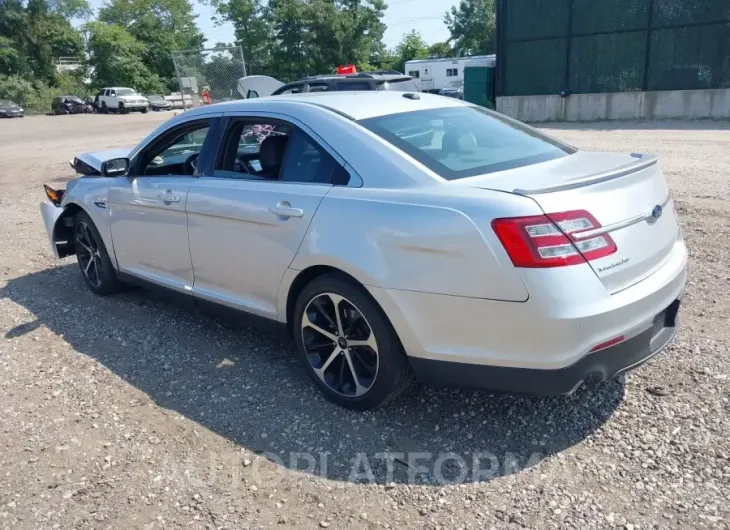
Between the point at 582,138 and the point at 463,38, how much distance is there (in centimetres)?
6371

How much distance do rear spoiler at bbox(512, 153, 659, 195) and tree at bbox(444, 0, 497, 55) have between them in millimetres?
70573

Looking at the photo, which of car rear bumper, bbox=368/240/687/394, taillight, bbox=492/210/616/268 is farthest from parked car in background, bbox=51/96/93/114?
taillight, bbox=492/210/616/268

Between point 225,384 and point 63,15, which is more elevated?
point 63,15

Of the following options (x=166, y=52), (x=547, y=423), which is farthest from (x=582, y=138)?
(x=166, y=52)

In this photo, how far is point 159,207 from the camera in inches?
167

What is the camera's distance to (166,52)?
202ft

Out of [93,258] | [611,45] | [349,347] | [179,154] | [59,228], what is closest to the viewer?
[349,347]

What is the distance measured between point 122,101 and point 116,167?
143 feet

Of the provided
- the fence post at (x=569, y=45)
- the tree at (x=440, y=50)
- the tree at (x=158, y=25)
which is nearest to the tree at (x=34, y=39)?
the tree at (x=158, y=25)

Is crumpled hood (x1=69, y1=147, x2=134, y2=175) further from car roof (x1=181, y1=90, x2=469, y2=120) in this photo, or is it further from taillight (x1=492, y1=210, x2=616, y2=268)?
taillight (x1=492, y1=210, x2=616, y2=268)

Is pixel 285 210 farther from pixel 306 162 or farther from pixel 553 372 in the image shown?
pixel 553 372

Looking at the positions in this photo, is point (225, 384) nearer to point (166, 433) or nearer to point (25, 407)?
point (166, 433)

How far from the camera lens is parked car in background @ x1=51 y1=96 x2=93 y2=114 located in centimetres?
4634

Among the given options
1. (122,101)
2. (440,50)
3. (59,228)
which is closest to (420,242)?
(59,228)
